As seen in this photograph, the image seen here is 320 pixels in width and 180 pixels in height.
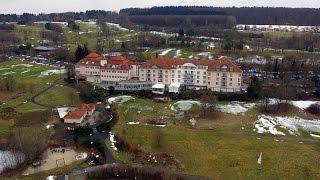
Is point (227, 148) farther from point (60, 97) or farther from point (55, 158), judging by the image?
point (60, 97)

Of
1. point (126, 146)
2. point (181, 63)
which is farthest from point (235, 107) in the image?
point (126, 146)

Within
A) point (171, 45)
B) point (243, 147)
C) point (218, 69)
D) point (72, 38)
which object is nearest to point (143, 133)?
point (243, 147)

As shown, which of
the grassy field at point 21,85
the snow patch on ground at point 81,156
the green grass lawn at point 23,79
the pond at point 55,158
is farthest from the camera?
the green grass lawn at point 23,79

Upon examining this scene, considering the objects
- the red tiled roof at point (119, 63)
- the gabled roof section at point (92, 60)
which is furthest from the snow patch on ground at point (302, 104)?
the gabled roof section at point (92, 60)

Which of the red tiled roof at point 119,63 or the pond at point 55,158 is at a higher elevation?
the red tiled roof at point 119,63

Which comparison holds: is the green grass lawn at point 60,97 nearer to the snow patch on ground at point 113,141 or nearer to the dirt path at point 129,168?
the snow patch on ground at point 113,141

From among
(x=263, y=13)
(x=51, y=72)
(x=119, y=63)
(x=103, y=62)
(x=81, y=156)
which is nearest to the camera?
(x=81, y=156)

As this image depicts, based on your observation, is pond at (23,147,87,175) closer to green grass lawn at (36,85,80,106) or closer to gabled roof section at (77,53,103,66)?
green grass lawn at (36,85,80,106)
